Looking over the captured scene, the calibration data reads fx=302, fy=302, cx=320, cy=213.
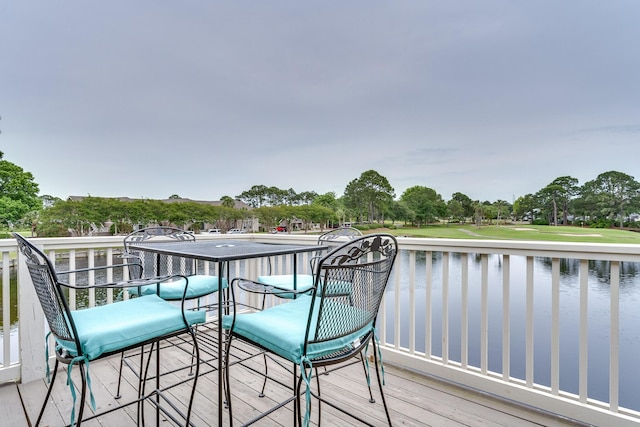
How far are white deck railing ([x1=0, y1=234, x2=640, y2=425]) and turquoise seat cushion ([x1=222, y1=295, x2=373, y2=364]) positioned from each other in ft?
3.40

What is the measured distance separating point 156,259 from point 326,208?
203 inches

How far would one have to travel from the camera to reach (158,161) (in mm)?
9586

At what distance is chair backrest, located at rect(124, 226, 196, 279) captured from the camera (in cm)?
252

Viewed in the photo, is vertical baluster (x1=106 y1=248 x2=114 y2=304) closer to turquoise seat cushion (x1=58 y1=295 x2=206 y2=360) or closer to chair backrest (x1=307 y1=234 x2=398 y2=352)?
turquoise seat cushion (x1=58 y1=295 x2=206 y2=360)

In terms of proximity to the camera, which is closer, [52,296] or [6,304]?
[52,296]

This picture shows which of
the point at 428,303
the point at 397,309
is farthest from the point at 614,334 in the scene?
the point at 397,309

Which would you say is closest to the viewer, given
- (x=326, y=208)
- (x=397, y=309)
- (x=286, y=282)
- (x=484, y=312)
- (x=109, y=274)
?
(x=484, y=312)

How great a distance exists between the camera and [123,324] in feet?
4.27

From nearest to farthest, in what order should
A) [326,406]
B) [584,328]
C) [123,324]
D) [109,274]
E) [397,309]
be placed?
1. [123,324]
2. [584,328]
3. [326,406]
4. [397,309]
5. [109,274]

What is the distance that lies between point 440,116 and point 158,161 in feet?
29.6

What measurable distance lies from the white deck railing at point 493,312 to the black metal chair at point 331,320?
98 cm

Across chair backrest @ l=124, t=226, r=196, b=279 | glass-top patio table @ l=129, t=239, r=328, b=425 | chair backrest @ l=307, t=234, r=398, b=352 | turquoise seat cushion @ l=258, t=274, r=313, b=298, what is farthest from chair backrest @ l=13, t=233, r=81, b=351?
turquoise seat cushion @ l=258, t=274, r=313, b=298

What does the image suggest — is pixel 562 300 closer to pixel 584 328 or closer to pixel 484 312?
pixel 584 328

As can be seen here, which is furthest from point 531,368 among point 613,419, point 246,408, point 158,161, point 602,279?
point 158,161
